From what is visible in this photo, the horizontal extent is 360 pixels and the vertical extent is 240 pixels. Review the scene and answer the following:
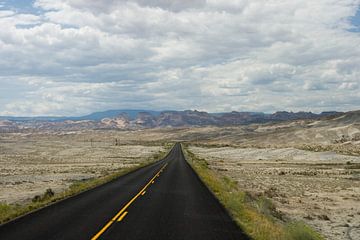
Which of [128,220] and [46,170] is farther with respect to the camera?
[46,170]

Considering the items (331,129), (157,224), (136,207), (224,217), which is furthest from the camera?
(331,129)

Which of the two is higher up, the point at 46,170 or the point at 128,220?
the point at 128,220

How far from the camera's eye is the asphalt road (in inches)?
506

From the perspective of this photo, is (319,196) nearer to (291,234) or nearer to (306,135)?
(291,234)

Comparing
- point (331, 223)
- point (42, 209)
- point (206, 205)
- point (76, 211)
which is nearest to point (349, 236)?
point (331, 223)

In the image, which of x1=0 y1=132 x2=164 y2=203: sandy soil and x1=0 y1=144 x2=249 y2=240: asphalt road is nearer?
x1=0 y1=144 x2=249 y2=240: asphalt road

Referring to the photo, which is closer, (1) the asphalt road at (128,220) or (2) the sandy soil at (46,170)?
(1) the asphalt road at (128,220)

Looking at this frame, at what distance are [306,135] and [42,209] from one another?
458ft

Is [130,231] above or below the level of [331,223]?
above

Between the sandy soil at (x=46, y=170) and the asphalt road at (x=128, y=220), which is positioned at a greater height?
the asphalt road at (x=128, y=220)

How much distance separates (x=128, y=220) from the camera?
602 inches

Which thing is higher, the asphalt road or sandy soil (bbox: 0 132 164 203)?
the asphalt road

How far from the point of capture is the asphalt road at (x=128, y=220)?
42.2ft

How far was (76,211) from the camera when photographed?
17.6 metres
